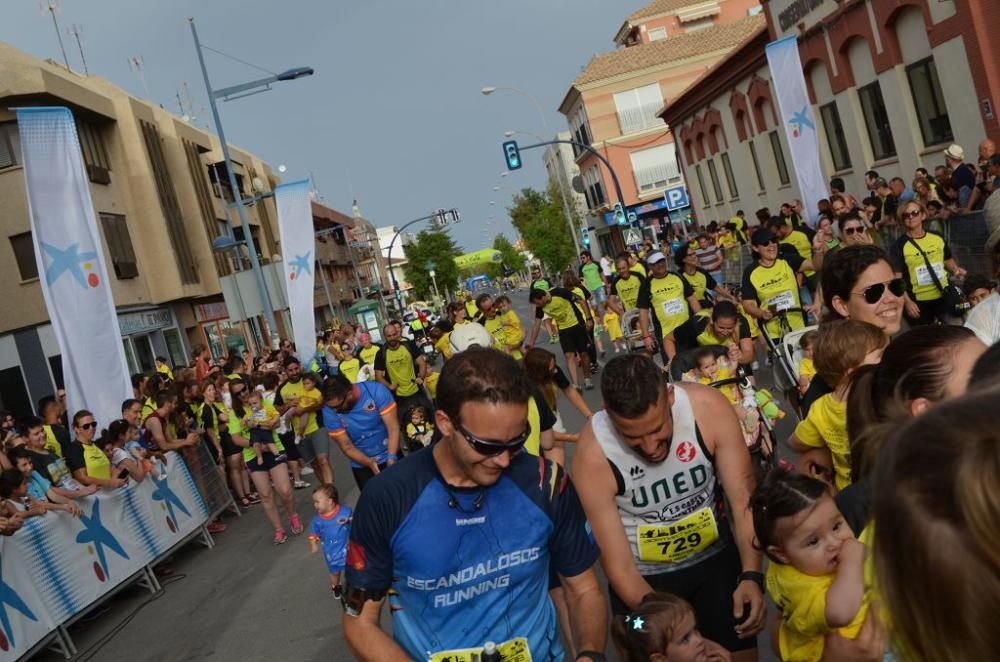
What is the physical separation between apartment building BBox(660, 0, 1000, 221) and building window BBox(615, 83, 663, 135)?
29.7 m

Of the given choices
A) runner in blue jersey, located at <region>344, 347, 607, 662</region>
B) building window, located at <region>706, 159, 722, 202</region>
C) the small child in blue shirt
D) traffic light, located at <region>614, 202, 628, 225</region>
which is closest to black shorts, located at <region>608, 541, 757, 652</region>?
runner in blue jersey, located at <region>344, 347, 607, 662</region>

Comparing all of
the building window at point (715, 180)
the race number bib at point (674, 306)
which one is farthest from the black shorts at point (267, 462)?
the building window at point (715, 180)

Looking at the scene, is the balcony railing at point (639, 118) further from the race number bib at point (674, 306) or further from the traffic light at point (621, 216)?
the race number bib at point (674, 306)

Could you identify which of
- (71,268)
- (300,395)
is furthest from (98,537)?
(71,268)

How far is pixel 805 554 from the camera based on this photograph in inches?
140

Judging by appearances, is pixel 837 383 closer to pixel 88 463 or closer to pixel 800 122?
pixel 88 463

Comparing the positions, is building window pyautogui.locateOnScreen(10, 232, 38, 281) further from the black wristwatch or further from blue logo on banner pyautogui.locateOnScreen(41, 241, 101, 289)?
the black wristwatch

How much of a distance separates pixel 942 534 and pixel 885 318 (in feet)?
13.1

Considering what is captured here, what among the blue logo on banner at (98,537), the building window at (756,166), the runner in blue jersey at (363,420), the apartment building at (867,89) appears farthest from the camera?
the building window at (756,166)

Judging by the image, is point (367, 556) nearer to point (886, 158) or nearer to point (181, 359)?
point (886, 158)

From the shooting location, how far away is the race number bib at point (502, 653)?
351cm

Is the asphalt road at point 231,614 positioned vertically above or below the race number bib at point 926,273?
below

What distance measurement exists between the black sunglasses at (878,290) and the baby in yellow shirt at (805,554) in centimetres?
160

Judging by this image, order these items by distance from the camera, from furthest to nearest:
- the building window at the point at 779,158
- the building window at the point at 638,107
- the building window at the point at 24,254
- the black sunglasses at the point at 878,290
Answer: the building window at the point at 638,107, the building window at the point at 779,158, the building window at the point at 24,254, the black sunglasses at the point at 878,290
